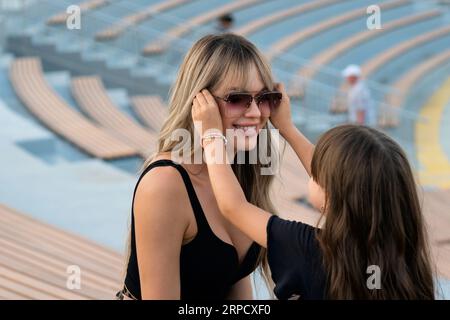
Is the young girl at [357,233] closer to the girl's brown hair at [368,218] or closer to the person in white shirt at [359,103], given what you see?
the girl's brown hair at [368,218]

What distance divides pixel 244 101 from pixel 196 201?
1.01ft

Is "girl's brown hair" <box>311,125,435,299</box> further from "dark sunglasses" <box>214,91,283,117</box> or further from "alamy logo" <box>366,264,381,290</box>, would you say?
"dark sunglasses" <box>214,91,283,117</box>

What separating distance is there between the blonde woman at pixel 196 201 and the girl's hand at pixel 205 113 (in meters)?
0.03

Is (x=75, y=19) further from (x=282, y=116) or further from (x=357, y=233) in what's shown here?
(x=357, y=233)

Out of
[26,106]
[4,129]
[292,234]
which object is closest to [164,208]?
[292,234]

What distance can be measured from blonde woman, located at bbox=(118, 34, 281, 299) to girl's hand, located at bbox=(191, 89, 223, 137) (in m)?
0.03

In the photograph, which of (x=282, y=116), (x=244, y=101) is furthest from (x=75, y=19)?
(x=244, y=101)

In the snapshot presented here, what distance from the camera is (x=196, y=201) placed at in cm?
211

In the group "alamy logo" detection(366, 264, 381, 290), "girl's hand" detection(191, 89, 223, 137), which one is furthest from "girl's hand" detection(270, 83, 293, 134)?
"alamy logo" detection(366, 264, 381, 290)

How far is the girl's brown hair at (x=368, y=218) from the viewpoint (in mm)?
1858

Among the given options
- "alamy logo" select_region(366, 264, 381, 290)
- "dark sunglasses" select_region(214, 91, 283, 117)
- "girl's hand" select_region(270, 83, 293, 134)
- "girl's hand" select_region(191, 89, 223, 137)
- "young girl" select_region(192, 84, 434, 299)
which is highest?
"girl's hand" select_region(270, 83, 293, 134)

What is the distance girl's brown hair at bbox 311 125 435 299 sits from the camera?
1858 mm

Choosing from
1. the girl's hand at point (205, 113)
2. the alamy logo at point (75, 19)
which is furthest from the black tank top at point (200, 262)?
the alamy logo at point (75, 19)

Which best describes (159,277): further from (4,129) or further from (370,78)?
(370,78)
